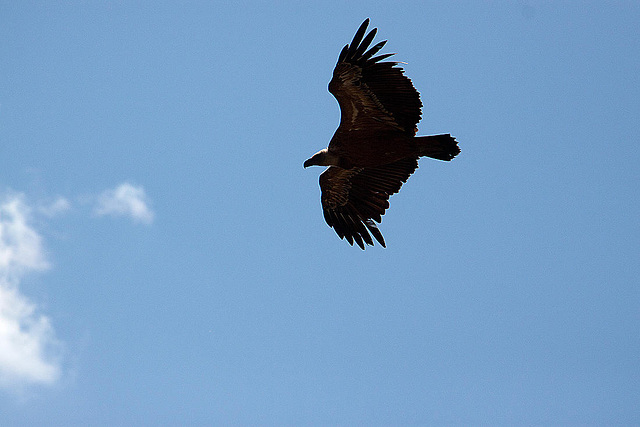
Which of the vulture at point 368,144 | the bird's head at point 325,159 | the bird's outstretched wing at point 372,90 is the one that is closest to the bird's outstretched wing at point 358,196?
the vulture at point 368,144

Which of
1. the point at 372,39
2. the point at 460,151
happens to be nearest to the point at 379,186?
the point at 460,151

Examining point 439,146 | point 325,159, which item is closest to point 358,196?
point 325,159

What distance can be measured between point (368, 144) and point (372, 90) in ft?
3.87

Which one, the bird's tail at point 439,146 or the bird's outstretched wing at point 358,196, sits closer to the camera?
the bird's tail at point 439,146

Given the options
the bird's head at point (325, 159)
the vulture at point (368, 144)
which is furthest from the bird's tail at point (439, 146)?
the bird's head at point (325, 159)

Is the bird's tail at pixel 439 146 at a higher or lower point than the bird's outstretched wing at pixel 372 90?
lower

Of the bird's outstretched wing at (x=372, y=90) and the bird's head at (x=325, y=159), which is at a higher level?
the bird's outstretched wing at (x=372, y=90)

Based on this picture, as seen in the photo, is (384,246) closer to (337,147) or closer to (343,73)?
(337,147)

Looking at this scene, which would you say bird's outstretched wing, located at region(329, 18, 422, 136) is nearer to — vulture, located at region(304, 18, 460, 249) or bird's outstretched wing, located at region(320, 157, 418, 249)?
vulture, located at region(304, 18, 460, 249)

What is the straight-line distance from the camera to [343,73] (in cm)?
1305

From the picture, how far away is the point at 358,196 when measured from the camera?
49.3ft

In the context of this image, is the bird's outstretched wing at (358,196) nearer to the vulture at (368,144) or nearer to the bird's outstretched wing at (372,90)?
the vulture at (368,144)

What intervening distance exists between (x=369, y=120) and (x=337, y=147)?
3.39 feet

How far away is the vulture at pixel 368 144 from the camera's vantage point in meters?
12.8
